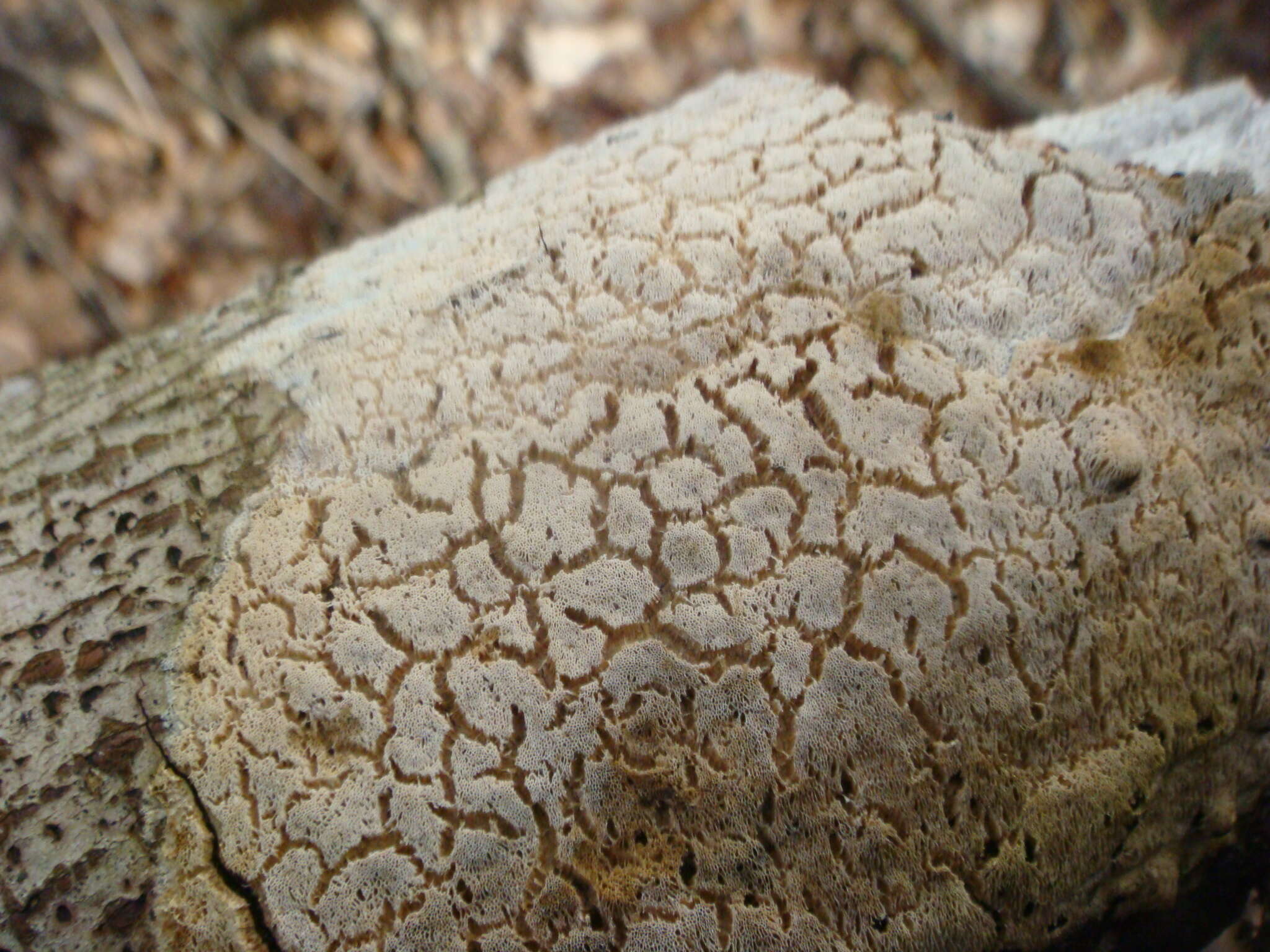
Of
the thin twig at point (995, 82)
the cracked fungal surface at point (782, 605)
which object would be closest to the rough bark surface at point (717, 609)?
the cracked fungal surface at point (782, 605)

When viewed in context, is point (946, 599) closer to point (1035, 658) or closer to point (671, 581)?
point (1035, 658)

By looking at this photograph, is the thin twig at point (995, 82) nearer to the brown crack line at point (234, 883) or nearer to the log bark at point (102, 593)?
the log bark at point (102, 593)

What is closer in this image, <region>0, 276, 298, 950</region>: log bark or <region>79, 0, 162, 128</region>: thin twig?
<region>0, 276, 298, 950</region>: log bark

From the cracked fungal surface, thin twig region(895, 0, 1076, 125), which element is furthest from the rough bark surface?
thin twig region(895, 0, 1076, 125)

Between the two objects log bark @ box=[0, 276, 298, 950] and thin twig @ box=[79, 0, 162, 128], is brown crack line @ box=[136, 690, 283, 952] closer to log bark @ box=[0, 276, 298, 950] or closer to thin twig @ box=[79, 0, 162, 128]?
log bark @ box=[0, 276, 298, 950]

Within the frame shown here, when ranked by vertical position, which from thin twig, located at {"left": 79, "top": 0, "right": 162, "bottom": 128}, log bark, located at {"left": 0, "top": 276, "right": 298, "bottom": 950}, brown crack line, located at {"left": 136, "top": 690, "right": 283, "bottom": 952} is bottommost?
brown crack line, located at {"left": 136, "top": 690, "right": 283, "bottom": 952}

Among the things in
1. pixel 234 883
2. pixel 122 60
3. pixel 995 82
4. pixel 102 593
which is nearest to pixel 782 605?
pixel 234 883

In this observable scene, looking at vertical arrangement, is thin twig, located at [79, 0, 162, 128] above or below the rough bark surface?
above

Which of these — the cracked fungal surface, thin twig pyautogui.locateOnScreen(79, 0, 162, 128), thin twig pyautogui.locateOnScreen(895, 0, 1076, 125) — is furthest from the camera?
thin twig pyautogui.locateOnScreen(895, 0, 1076, 125)

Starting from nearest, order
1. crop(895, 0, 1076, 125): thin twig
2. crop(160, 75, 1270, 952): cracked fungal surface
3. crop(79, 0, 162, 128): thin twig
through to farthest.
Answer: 1. crop(160, 75, 1270, 952): cracked fungal surface
2. crop(79, 0, 162, 128): thin twig
3. crop(895, 0, 1076, 125): thin twig
